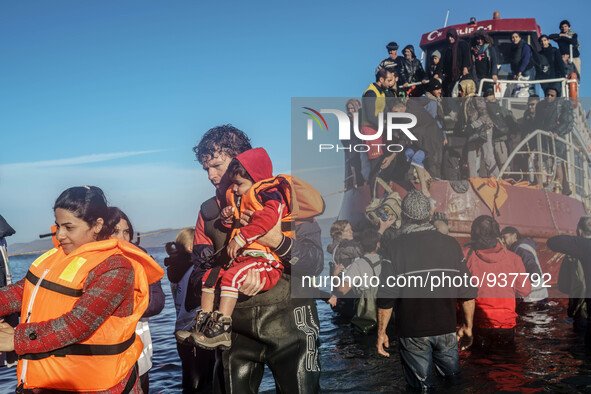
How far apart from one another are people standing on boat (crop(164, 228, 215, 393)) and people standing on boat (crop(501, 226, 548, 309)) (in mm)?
6048

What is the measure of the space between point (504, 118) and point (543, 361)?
6.52 m

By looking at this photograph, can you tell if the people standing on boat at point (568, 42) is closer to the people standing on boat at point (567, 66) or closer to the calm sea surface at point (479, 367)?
the people standing on boat at point (567, 66)

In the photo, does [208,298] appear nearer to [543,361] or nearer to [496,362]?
[496,362]

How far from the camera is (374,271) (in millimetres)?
8453

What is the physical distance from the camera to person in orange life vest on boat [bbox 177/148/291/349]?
3.49 metres

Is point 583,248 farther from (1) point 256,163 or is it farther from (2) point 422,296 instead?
(1) point 256,163

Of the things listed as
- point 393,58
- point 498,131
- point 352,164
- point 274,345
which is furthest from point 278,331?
point 393,58

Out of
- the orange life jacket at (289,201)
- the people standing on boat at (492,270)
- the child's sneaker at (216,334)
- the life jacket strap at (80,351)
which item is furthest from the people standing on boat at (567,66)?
the life jacket strap at (80,351)

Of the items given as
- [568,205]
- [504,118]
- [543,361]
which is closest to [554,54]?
[504,118]

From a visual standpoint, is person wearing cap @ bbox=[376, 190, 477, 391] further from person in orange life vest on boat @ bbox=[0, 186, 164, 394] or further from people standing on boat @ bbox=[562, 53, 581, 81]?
people standing on boat @ bbox=[562, 53, 581, 81]

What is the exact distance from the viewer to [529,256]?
9.67 meters

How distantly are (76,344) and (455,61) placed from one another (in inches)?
388

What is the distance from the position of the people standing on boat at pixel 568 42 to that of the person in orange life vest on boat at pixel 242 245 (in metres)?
12.8

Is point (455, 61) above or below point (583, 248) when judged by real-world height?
above
